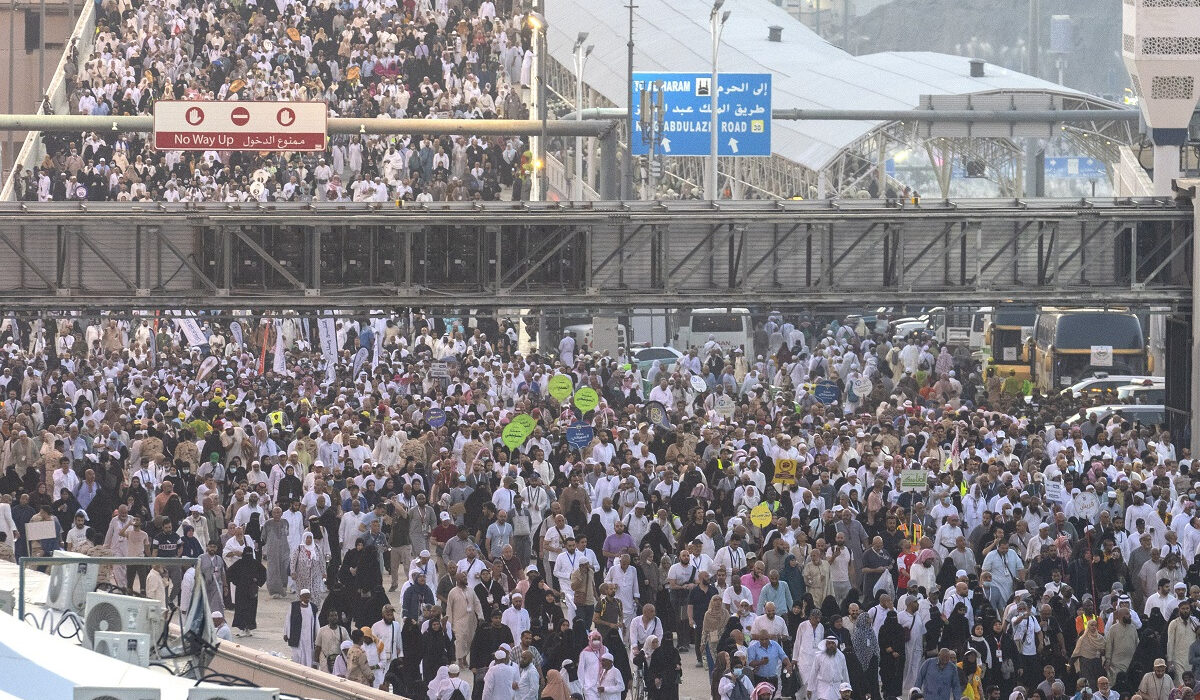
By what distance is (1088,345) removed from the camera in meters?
39.2

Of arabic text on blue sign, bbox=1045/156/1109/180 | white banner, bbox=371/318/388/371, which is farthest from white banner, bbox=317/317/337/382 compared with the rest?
arabic text on blue sign, bbox=1045/156/1109/180

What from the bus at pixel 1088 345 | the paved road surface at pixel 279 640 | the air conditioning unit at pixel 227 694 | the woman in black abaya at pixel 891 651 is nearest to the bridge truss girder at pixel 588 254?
Answer: the paved road surface at pixel 279 640

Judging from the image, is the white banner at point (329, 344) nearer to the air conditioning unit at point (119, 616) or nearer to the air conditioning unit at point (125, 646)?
the air conditioning unit at point (119, 616)

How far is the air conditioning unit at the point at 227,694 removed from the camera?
11219 mm

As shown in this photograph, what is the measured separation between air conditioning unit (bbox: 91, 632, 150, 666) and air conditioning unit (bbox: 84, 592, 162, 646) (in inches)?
12.8

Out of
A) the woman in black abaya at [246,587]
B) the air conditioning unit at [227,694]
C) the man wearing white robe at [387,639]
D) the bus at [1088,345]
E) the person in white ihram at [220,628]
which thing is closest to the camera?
the air conditioning unit at [227,694]

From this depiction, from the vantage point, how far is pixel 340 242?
30.0 m

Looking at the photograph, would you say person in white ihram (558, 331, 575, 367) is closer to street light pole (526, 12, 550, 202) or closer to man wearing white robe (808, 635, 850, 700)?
street light pole (526, 12, 550, 202)

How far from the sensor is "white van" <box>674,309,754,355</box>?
43531 mm

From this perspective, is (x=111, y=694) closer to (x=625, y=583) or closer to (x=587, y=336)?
(x=625, y=583)

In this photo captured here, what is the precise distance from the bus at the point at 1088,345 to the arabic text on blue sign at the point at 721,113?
11.2 meters

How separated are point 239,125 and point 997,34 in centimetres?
11393

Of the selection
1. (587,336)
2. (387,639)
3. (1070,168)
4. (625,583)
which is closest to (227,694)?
(387,639)

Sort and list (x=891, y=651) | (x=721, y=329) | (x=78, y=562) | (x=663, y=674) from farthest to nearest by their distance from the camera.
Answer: (x=721, y=329)
(x=891, y=651)
(x=663, y=674)
(x=78, y=562)
